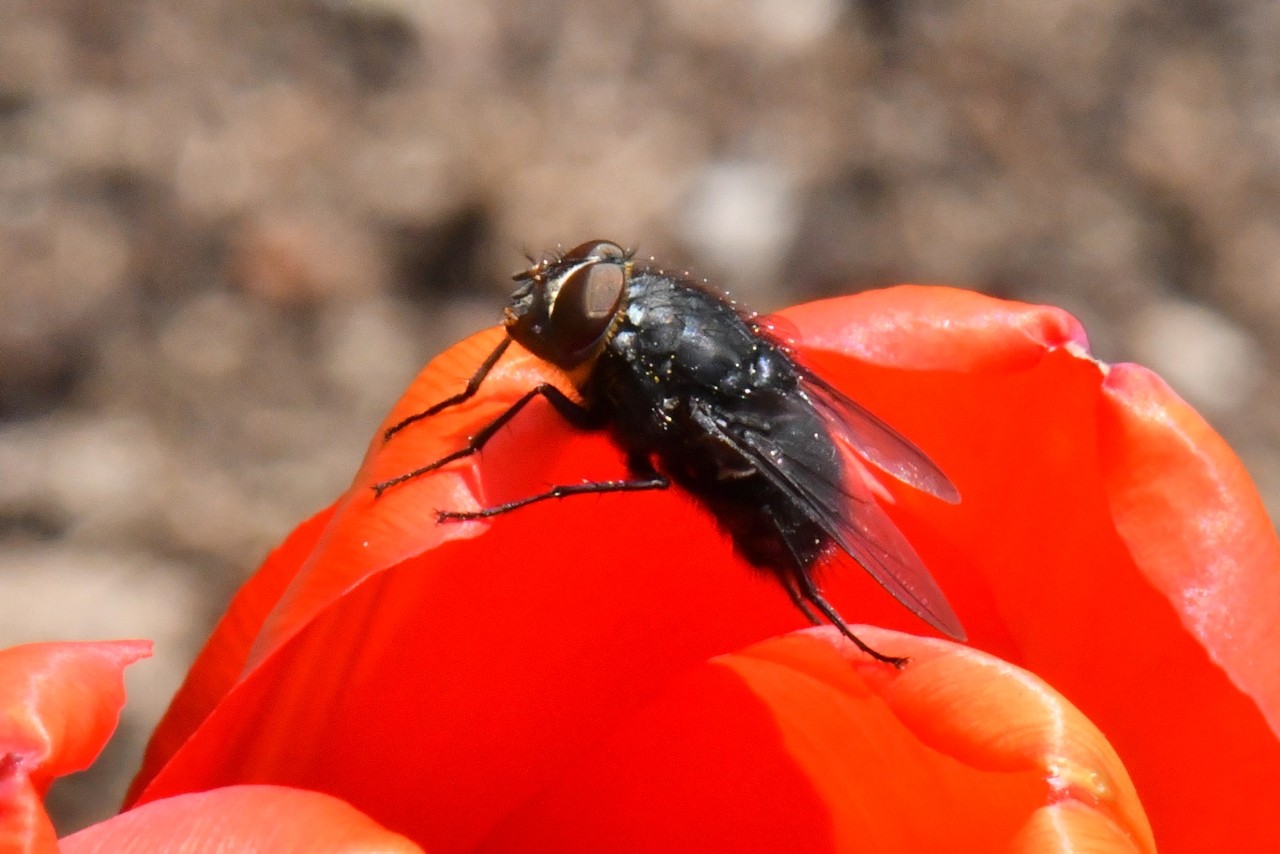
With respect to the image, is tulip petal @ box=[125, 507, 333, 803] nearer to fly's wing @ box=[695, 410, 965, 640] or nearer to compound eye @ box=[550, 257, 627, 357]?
compound eye @ box=[550, 257, 627, 357]

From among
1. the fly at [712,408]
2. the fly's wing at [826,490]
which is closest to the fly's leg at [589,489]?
the fly at [712,408]

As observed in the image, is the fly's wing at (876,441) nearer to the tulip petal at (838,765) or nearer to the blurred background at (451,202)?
the tulip petal at (838,765)

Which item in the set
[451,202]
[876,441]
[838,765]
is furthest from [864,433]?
[451,202]

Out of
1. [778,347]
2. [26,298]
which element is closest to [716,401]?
[778,347]

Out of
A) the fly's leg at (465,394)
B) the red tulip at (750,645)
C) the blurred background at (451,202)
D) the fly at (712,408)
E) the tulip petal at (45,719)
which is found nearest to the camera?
the tulip petal at (45,719)

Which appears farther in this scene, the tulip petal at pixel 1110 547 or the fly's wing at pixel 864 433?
the fly's wing at pixel 864 433

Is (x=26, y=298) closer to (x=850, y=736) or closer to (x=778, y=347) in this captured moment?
(x=778, y=347)
